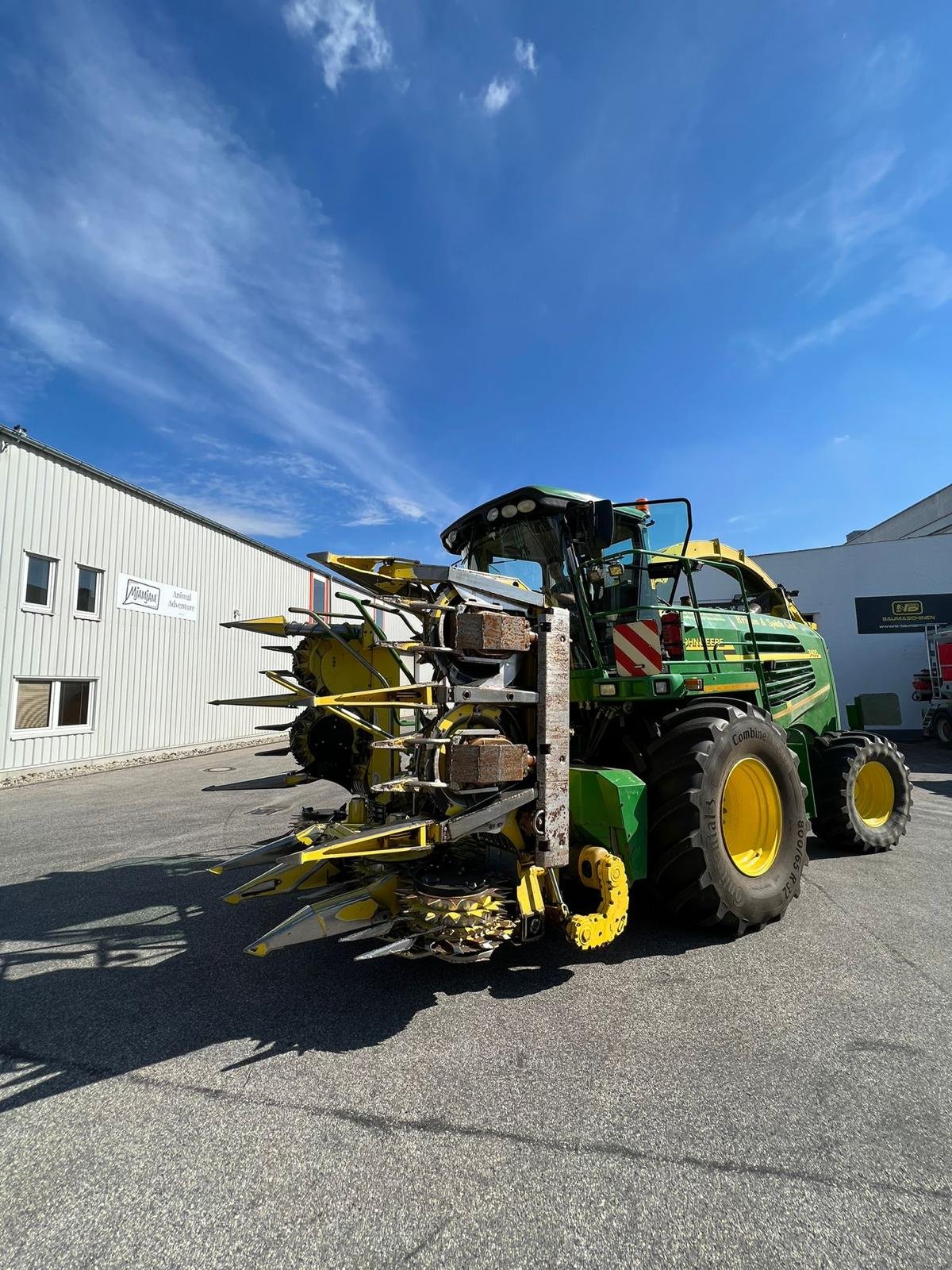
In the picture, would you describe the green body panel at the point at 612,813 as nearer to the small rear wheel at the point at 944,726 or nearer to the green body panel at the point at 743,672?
the green body panel at the point at 743,672

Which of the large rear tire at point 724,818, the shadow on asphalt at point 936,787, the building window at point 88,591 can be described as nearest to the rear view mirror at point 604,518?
the large rear tire at point 724,818

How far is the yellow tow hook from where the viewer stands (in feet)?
9.69

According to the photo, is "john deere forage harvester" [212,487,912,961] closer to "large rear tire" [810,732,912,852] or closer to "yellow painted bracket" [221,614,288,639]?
"yellow painted bracket" [221,614,288,639]

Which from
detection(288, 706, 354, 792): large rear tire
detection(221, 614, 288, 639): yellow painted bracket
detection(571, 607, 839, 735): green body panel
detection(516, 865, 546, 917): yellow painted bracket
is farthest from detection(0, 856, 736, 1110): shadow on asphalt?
detection(221, 614, 288, 639): yellow painted bracket

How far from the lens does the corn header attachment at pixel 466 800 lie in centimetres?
283

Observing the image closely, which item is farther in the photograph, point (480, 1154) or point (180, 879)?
point (180, 879)

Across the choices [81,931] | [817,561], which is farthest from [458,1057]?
[817,561]

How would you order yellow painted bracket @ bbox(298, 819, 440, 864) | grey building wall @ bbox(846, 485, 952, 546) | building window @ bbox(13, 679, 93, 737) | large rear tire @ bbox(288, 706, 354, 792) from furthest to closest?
1. grey building wall @ bbox(846, 485, 952, 546)
2. building window @ bbox(13, 679, 93, 737)
3. large rear tire @ bbox(288, 706, 354, 792)
4. yellow painted bracket @ bbox(298, 819, 440, 864)

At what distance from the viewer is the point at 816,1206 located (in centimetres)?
179

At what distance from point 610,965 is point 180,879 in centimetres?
354

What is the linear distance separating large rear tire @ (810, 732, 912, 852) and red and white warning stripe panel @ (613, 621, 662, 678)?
3002 millimetres

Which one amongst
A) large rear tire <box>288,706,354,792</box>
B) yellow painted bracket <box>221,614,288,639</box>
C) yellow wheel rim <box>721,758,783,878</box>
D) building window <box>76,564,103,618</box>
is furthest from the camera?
building window <box>76,564,103,618</box>

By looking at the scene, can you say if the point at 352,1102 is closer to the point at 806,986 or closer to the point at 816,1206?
the point at 816,1206

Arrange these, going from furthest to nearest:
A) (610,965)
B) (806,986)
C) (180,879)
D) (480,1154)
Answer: (180,879) < (610,965) < (806,986) < (480,1154)
